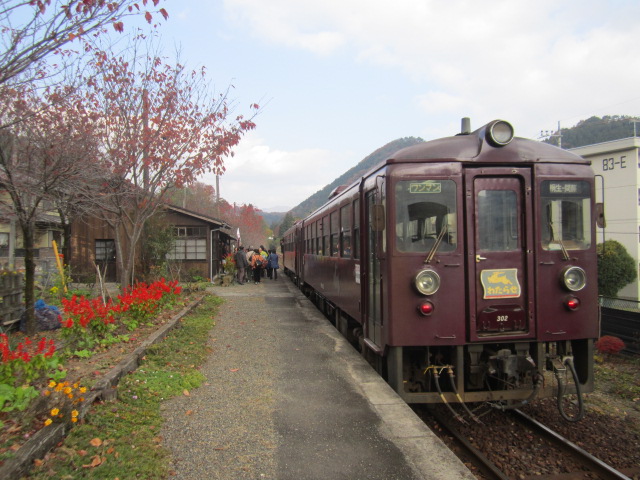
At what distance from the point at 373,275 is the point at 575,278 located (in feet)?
7.00

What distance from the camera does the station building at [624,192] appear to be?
82.4 feet

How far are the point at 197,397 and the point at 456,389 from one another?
8.95 ft

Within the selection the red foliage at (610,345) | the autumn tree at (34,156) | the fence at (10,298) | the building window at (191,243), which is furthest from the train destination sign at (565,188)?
the building window at (191,243)

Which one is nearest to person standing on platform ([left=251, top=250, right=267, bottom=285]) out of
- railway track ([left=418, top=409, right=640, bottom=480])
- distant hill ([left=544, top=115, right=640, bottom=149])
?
railway track ([left=418, top=409, right=640, bottom=480])

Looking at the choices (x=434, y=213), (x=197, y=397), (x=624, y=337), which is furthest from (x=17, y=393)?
(x=624, y=337)

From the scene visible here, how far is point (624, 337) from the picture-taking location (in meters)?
9.60

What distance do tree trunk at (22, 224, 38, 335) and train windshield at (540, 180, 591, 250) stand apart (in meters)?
7.44

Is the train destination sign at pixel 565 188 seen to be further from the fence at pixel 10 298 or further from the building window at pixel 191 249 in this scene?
the building window at pixel 191 249

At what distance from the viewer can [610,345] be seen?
921cm

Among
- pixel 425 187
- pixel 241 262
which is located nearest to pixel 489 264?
pixel 425 187

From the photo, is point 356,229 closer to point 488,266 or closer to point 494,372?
point 488,266

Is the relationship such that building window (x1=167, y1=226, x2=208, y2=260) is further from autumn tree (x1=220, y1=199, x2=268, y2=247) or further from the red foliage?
autumn tree (x1=220, y1=199, x2=268, y2=247)

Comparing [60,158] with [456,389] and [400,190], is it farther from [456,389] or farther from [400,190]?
[456,389]

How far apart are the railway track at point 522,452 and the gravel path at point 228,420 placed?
6.34ft
